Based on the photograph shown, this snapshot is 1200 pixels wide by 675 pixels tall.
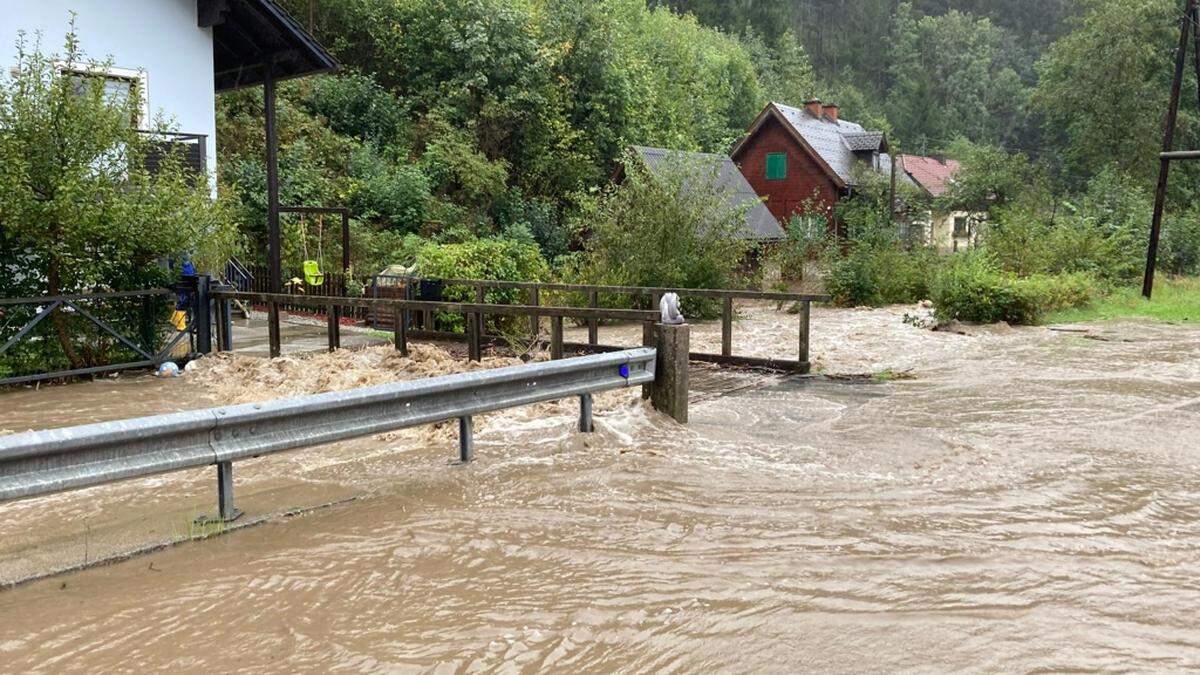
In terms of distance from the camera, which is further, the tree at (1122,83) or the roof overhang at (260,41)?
the tree at (1122,83)

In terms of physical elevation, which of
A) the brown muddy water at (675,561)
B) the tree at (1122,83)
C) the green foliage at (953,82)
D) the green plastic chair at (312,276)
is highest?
the green foliage at (953,82)

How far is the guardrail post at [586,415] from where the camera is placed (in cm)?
805

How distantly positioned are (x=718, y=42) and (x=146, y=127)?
5503 cm

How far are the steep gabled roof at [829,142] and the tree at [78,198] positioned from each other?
3702 centimetres

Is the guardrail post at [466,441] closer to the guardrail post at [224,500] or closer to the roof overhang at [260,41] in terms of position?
the guardrail post at [224,500]

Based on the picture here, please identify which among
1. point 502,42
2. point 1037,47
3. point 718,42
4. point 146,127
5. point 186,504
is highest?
point 1037,47

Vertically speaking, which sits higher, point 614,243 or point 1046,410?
point 614,243

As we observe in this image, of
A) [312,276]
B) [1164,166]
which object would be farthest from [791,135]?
[312,276]

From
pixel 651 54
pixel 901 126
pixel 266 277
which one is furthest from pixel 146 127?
pixel 901 126

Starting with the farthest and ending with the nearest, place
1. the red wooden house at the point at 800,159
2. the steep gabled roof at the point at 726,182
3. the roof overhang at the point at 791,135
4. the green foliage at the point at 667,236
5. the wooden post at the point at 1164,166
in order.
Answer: the red wooden house at the point at 800,159 → the roof overhang at the point at 791,135 → the wooden post at the point at 1164,166 → the steep gabled roof at the point at 726,182 → the green foliage at the point at 667,236

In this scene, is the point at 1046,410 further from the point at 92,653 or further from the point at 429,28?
the point at 429,28

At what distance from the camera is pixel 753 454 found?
7.72 metres

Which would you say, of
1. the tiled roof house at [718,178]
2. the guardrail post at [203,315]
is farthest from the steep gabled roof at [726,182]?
the guardrail post at [203,315]

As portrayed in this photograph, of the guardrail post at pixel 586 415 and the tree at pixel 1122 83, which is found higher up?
the tree at pixel 1122 83
